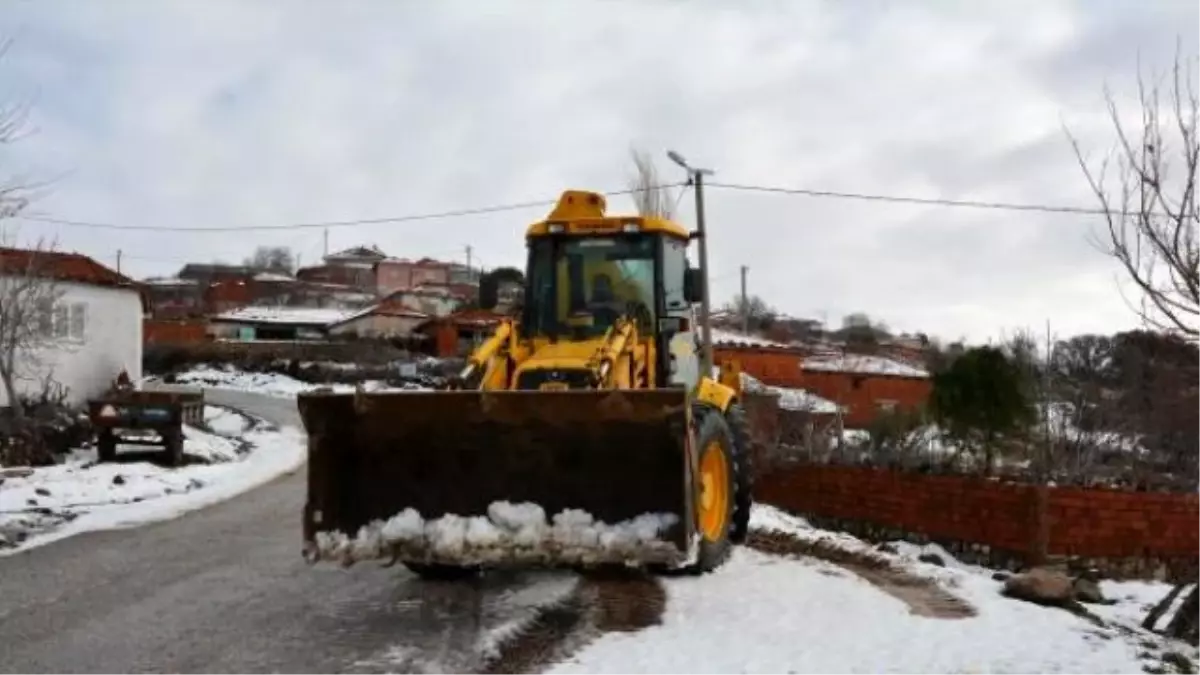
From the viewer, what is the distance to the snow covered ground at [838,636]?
284 inches

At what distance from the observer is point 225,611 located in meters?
8.74

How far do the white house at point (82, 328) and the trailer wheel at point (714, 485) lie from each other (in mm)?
18545

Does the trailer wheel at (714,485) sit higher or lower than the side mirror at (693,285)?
lower

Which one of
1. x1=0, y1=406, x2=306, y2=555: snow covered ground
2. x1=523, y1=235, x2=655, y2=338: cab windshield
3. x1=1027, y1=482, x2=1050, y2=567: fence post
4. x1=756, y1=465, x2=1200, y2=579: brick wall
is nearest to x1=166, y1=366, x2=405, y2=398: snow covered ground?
x1=0, y1=406, x2=306, y2=555: snow covered ground

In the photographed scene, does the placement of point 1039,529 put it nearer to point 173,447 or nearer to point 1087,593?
point 1087,593

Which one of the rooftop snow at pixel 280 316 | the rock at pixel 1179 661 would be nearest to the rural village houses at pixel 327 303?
the rooftop snow at pixel 280 316

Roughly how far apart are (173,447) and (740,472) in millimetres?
12397

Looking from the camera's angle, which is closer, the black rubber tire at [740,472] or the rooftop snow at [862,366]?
the black rubber tire at [740,472]

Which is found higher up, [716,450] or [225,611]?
[716,450]

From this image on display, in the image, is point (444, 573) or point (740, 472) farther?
point (740, 472)

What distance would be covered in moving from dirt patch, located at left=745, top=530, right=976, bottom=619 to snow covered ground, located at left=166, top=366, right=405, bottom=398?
32539 mm

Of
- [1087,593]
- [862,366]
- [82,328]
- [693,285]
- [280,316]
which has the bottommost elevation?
[1087,593]

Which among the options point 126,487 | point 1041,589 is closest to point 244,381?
point 126,487

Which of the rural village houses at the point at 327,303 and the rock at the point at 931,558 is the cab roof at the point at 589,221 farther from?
the rural village houses at the point at 327,303
